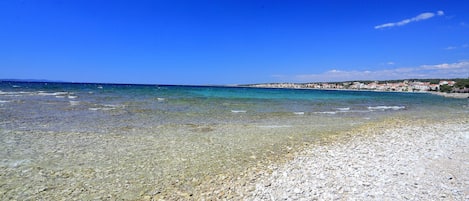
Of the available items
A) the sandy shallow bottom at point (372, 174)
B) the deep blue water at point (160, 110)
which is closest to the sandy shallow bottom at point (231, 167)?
the sandy shallow bottom at point (372, 174)

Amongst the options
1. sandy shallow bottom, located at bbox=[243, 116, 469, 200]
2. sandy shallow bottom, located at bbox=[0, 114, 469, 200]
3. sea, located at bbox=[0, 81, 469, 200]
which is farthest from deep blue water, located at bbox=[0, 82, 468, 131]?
sandy shallow bottom, located at bbox=[243, 116, 469, 200]

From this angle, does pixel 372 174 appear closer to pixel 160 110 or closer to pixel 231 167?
pixel 231 167

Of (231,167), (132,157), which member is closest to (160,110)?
(132,157)

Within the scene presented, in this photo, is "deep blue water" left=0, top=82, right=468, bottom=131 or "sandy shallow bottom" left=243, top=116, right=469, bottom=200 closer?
"sandy shallow bottom" left=243, top=116, right=469, bottom=200

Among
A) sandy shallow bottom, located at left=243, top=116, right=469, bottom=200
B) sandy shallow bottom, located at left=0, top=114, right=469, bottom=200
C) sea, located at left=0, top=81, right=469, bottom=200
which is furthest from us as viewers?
sea, located at left=0, top=81, right=469, bottom=200

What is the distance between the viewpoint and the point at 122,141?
1075cm

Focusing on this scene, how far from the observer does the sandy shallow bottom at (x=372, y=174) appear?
5496 millimetres

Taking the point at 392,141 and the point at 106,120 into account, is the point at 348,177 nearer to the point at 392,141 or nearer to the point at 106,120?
the point at 392,141

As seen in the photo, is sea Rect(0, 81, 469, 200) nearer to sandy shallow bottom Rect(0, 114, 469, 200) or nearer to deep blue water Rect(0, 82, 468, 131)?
sandy shallow bottom Rect(0, 114, 469, 200)

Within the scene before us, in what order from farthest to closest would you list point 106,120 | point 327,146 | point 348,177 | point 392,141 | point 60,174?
point 106,120
point 392,141
point 327,146
point 60,174
point 348,177

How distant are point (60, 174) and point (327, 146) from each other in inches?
331

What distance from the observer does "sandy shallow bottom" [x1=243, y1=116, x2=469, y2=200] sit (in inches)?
216

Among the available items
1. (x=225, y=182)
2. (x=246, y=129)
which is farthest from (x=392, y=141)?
(x=225, y=182)

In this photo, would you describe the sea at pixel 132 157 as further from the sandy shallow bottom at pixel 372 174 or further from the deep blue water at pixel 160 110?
the deep blue water at pixel 160 110
